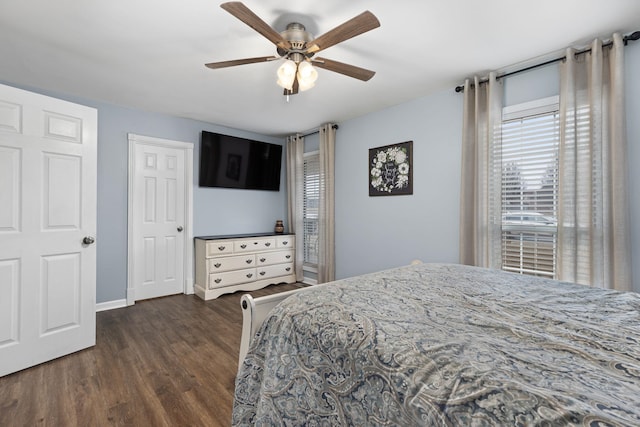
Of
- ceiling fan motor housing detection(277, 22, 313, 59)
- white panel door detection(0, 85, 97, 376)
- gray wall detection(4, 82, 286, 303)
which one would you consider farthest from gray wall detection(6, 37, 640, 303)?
ceiling fan motor housing detection(277, 22, 313, 59)

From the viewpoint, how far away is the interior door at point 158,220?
358cm

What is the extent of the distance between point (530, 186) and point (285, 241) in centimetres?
315

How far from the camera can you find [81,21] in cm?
188

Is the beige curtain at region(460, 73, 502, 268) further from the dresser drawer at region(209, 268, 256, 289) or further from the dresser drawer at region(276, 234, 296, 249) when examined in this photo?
the dresser drawer at region(209, 268, 256, 289)

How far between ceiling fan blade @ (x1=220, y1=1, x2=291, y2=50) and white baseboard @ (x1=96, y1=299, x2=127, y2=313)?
134 inches

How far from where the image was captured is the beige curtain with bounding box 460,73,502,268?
2.54 metres

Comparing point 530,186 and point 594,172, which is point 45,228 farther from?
point 594,172

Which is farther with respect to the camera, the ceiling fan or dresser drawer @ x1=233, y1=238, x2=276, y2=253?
dresser drawer @ x1=233, y1=238, x2=276, y2=253

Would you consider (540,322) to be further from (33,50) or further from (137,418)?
(33,50)

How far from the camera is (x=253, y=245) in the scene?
13.4 feet

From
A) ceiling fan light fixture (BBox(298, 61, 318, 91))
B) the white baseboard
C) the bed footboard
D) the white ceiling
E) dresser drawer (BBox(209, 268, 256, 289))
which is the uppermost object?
the white ceiling

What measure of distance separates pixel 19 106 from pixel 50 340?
68.2 inches

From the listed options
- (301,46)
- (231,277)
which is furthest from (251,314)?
(231,277)

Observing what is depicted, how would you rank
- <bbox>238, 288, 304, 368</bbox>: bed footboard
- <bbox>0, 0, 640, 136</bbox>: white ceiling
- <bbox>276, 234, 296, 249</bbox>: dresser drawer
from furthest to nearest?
<bbox>276, 234, 296, 249</bbox>: dresser drawer
<bbox>0, 0, 640, 136</bbox>: white ceiling
<bbox>238, 288, 304, 368</bbox>: bed footboard
